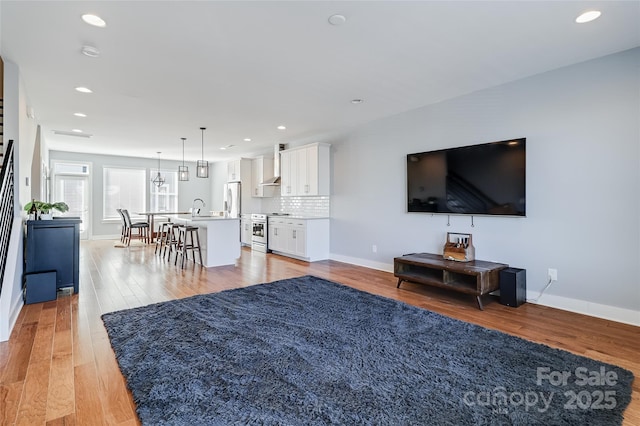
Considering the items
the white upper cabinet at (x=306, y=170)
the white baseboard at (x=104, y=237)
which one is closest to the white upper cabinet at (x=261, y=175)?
the white upper cabinet at (x=306, y=170)

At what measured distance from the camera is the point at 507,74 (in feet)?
11.9

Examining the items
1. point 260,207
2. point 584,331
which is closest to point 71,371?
point 584,331

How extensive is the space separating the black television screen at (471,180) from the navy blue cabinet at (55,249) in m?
4.74

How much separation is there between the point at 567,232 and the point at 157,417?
4089 mm

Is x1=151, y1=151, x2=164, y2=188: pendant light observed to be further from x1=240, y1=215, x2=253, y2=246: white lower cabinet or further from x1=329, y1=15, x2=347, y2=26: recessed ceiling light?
x1=329, y1=15, x2=347, y2=26: recessed ceiling light

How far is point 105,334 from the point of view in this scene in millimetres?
2799

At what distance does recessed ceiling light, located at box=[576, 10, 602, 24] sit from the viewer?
2449mm

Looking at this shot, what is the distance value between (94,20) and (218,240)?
3.83 metres

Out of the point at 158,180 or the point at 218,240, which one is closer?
the point at 218,240

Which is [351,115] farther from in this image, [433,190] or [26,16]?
[26,16]

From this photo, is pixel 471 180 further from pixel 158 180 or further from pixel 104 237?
pixel 104 237

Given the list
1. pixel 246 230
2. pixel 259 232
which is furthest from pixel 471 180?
pixel 246 230

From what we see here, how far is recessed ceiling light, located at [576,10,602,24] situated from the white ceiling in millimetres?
45

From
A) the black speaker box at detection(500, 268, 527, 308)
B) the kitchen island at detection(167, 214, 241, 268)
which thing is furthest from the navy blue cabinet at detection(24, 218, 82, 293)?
the black speaker box at detection(500, 268, 527, 308)
